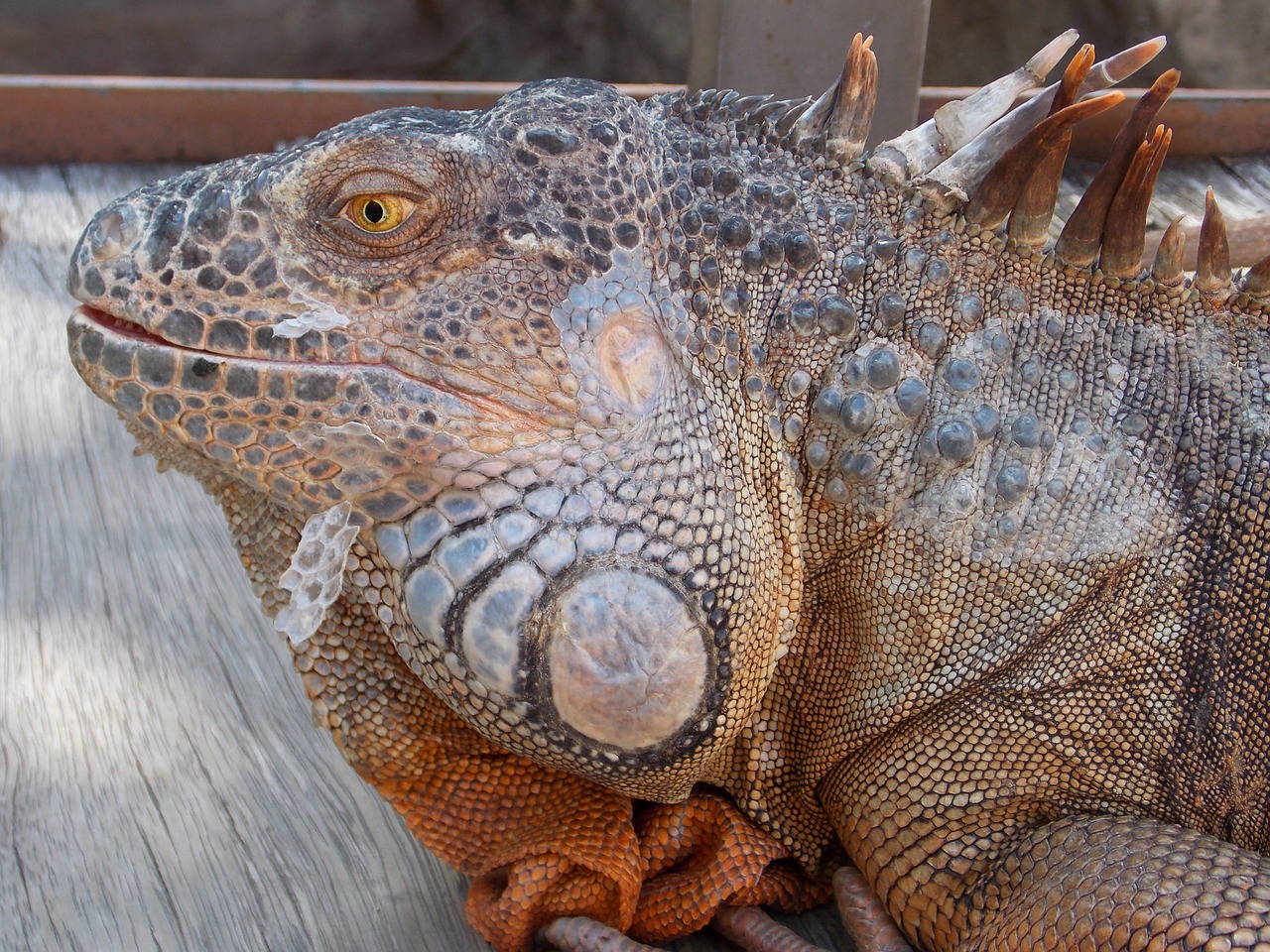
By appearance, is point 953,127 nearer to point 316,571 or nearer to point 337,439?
point 337,439

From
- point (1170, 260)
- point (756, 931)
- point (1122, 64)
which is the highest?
point (1122, 64)

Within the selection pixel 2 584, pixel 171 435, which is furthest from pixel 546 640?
pixel 2 584

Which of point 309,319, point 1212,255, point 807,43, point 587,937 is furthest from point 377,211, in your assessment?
point 807,43

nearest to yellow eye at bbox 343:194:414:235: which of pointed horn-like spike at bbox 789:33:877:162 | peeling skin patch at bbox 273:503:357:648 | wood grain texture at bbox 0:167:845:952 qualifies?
peeling skin patch at bbox 273:503:357:648

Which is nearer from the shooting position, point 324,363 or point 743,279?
point 324,363

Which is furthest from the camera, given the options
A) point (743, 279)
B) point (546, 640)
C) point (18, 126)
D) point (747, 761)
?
point (18, 126)

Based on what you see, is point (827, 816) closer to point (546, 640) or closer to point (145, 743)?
point (546, 640)
